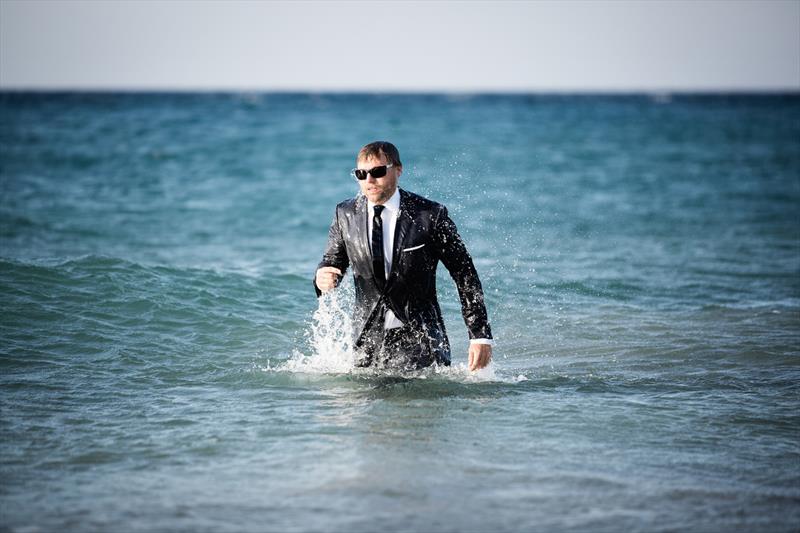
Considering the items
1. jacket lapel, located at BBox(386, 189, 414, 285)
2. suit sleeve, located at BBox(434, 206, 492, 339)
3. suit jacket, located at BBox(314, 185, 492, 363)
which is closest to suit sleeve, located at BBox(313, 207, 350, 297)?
suit jacket, located at BBox(314, 185, 492, 363)

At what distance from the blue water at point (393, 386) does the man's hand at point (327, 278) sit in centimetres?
76

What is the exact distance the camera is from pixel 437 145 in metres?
40.2

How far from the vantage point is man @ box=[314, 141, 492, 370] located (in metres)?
6.22

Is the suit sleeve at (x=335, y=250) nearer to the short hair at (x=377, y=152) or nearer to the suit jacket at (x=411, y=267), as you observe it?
the suit jacket at (x=411, y=267)

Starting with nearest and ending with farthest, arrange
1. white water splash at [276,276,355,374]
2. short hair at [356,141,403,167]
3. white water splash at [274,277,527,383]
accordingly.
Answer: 1. short hair at [356,141,403,167]
2. white water splash at [274,277,527,383]
3. white water splash at [276,276,355,374]

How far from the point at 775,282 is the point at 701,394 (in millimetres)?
6002

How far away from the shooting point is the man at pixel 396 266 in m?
6.22

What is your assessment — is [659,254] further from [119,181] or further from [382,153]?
[119,181]

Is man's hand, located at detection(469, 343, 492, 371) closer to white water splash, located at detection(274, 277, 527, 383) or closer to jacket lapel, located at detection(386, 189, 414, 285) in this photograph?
white water splash, located at detection(274, 277, 527, 383)


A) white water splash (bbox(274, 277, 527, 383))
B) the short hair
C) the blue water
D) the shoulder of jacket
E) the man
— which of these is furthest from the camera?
white water splash (bbox(274, 277, 527, 383))

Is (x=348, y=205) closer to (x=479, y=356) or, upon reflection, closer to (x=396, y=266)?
(x=396, y=266)

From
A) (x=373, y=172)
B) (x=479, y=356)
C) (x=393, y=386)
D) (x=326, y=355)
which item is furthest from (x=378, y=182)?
(x=326, y=355)

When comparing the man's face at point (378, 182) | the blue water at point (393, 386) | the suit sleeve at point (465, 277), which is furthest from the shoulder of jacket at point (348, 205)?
the blue water at point (393, 386)

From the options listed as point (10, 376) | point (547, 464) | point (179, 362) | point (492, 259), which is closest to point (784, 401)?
point (547, 464)
